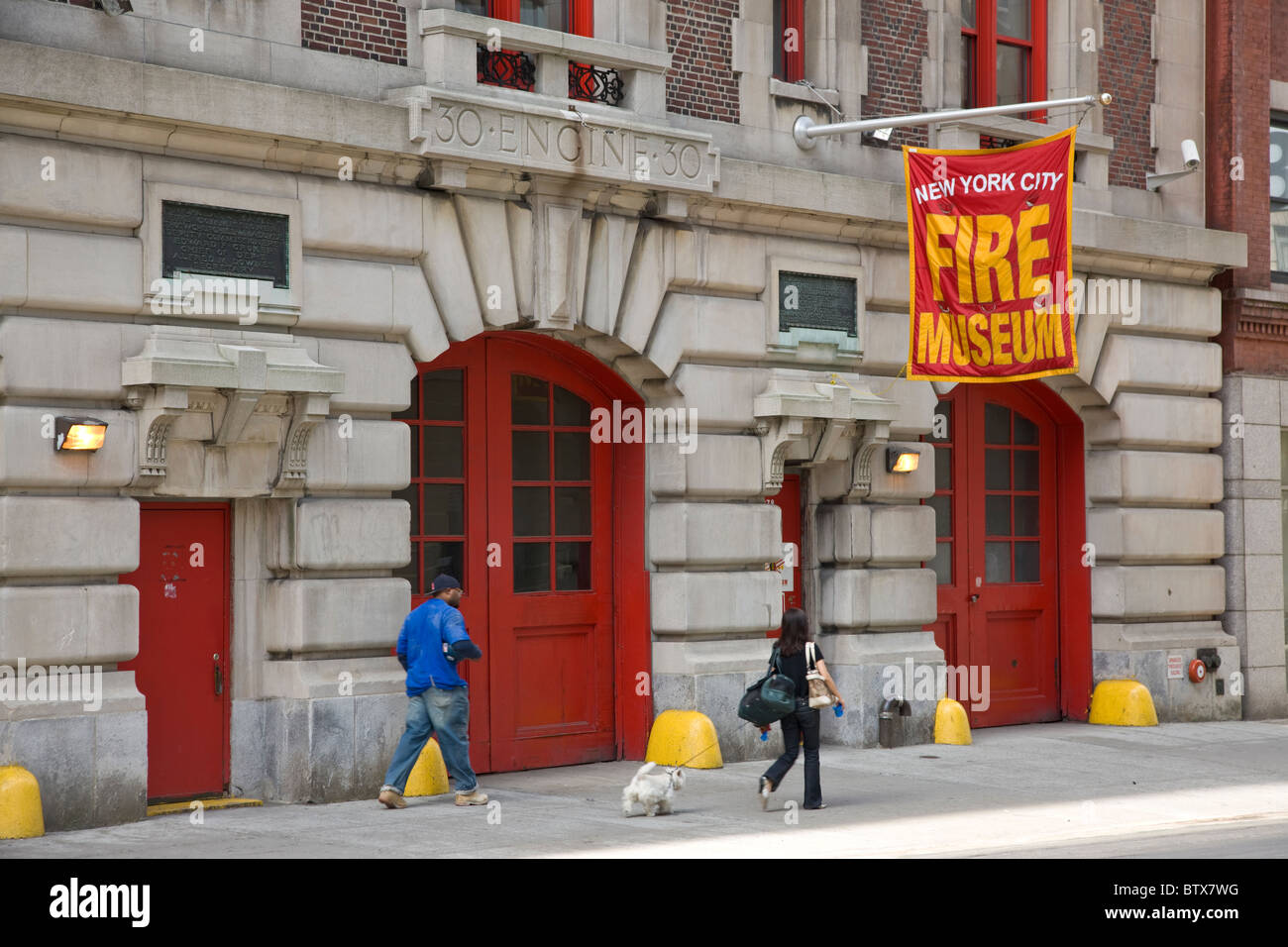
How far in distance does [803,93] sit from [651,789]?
796 cm

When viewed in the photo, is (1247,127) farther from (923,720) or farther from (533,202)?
(533,202)

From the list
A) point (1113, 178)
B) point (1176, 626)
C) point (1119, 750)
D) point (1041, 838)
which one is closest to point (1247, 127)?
point (1113, 178)

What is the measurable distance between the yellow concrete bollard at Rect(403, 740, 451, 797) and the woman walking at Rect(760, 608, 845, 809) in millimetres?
2722

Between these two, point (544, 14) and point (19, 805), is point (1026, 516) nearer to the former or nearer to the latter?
point (544, 14)

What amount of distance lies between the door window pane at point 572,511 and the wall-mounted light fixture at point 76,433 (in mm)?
5165

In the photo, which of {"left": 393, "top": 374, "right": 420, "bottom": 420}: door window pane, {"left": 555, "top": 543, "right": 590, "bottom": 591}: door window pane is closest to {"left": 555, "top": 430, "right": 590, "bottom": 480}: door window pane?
{"left": 555, "top": 543, "right": 590, "bottom": 591}: door window pane

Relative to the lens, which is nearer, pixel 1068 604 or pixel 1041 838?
pixel 1041 838

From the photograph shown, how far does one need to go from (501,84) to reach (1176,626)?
1072 cm

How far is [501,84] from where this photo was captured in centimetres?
1545

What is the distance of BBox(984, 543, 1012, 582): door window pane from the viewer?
798 inches

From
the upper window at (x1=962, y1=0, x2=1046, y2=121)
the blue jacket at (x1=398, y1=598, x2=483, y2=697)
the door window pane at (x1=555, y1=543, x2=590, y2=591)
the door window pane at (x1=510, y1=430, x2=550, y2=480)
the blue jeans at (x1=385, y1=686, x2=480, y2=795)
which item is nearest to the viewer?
the blue jacket at (x1=398, y1=598, x2=483, y2=697)

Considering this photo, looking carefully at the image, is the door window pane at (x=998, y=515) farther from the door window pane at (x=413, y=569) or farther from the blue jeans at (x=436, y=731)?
the blue jeans at (x=436, y=731)

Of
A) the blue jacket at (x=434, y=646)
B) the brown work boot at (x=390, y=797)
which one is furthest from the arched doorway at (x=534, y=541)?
the brown work boot at (x=390, y=797)

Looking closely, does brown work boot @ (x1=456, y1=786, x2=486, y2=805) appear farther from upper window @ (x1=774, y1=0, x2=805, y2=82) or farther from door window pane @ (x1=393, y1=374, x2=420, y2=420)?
upper window @ (x1=774, y1=0, x2=805, y2=82)
